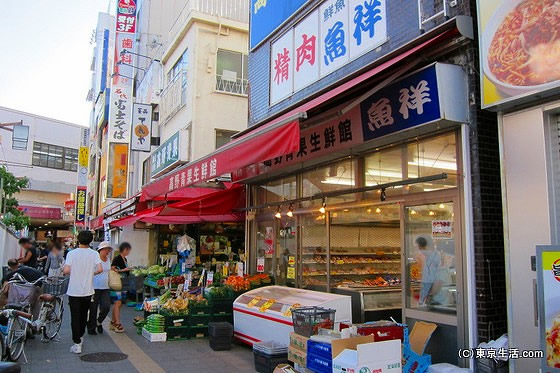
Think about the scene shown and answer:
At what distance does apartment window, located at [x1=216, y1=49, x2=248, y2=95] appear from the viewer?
1766 centimetres

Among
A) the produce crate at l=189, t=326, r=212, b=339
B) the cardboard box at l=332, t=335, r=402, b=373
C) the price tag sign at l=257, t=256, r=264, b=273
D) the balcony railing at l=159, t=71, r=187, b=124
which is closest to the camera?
the cardboard box at l=332, t=335, r=402, b=373

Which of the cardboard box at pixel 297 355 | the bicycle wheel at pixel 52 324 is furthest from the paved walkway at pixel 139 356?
the cardboard box at pixel 297 355

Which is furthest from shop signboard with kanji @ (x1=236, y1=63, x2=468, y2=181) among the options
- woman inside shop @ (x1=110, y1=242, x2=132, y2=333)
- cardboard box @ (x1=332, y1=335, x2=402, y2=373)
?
woman inside shop @ (x1=110, y1=242, x2=132, y2=333)

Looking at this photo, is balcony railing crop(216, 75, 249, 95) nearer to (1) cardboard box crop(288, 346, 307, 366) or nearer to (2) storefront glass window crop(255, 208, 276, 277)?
(2) storefront glass window crop(255, 208, 276, 277)

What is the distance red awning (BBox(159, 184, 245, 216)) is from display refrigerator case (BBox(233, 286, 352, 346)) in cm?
352

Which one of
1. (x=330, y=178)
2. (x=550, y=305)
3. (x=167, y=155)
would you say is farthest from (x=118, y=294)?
(x=550, y=305)

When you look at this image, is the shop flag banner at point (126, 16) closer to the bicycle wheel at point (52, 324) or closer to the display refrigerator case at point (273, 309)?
the bicycle wheel at point (52, 324)

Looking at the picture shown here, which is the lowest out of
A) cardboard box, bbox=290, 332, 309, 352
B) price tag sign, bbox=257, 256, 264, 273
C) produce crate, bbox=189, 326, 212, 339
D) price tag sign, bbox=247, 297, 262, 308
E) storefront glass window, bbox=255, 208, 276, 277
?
produce crate, bbox=189, 326, 212, 339

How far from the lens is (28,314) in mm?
7367

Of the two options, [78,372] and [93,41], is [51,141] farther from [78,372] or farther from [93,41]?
[78,372]

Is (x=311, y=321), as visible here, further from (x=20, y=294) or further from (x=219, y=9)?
(x=219, y=9)

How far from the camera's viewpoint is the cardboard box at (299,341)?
613 centimetres

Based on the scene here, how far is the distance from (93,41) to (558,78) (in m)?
52.5

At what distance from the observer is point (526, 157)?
561 cm
